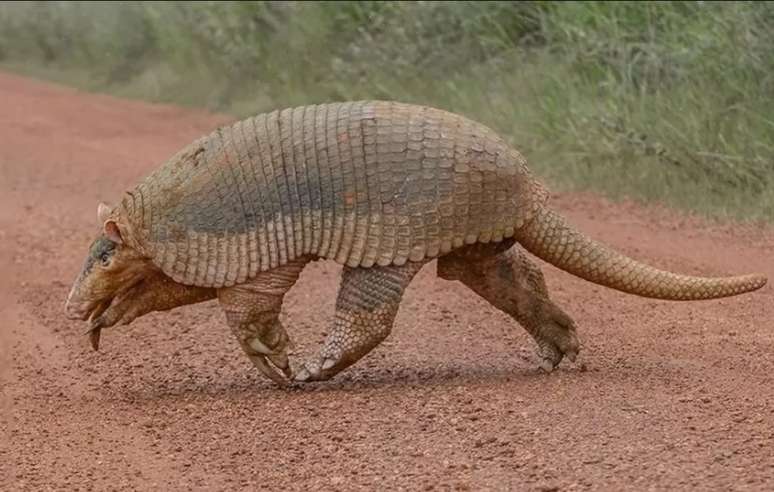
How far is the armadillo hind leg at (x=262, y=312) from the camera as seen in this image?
22.9ft

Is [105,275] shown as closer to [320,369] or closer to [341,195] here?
[320,369]

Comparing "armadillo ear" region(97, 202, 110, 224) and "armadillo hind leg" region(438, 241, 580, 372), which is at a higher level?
"armadillo ear" region(97, 202, 110, 224)

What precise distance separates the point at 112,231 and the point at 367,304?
113cm

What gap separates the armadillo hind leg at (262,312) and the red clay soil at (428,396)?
178 mm

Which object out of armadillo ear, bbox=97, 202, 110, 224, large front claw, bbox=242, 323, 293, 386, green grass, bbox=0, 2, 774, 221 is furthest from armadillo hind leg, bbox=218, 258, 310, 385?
green grass, bbox=0, 2, 774, 221

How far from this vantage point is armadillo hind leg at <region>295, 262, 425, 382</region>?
6.88 m

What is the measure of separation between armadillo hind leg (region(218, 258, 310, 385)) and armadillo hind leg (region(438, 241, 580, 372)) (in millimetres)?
708

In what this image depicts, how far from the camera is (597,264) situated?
279 inches

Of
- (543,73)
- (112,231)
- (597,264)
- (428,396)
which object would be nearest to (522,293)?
(597,264)

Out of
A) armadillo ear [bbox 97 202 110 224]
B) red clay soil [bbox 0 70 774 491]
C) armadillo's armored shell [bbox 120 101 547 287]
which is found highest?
armadillo's armored shell [bbox 120 101 547 287]

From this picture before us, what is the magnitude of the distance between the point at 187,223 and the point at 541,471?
6.71ft

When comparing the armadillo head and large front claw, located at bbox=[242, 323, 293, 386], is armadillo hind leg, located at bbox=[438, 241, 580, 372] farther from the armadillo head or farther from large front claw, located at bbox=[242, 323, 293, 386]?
the armadillo head

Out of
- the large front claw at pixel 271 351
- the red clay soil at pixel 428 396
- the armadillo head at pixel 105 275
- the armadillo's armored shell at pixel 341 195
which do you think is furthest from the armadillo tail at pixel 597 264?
the armadillo head at pixel 105 275

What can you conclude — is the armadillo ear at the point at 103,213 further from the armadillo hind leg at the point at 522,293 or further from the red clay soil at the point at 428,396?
the armadillo hind leg at the point at 522,293
